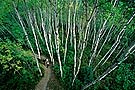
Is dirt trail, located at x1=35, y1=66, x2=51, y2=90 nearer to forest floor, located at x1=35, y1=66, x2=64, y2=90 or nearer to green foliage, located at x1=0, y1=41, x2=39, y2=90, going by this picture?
forest floor, located at x1=35, y1=66, x2=64, y2=90

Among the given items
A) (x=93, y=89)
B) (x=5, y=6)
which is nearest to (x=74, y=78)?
(x=93, y=89)

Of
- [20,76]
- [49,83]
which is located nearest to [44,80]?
[49,83]

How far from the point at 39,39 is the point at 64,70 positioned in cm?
522

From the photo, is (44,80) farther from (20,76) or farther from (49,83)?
(20,76)

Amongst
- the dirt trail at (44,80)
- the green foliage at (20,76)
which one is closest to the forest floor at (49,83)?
the dirt trail at (44,80)

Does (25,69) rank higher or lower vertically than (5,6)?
lower

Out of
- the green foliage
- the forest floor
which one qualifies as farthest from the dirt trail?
the green foliage

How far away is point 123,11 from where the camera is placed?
7.92 metres

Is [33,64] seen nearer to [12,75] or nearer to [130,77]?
[12,75]

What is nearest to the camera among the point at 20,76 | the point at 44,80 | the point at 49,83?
the point at 20,76

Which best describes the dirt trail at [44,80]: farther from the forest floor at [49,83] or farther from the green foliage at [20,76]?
the green foliage at [20,76]

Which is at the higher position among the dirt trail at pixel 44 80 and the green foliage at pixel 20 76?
the green foliage at pixel 20 76

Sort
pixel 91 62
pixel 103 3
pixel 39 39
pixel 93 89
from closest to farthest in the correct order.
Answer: pixel 103 3
pixel 93 89
pixel 91 62
pixel 39 39

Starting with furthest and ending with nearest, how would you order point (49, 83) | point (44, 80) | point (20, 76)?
point (44, 80) → point (49, 83) → point (20, 76)
